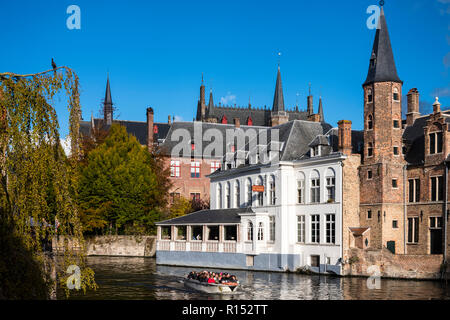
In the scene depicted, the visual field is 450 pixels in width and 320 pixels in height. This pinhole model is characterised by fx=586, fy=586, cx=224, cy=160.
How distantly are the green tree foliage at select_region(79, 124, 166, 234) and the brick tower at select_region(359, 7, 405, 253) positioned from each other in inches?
1090

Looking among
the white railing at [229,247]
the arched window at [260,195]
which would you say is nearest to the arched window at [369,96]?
the arched window at [260,195]

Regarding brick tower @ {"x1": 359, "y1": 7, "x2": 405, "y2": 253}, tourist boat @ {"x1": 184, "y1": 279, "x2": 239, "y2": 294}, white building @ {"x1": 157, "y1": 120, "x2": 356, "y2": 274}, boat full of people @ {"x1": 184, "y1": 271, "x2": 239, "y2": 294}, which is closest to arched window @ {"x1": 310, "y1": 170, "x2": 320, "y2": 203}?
white building @ {"x1": 157, "y1": 120, "x2": 356, "y2": 274}

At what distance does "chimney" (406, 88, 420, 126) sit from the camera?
40688 millimetres

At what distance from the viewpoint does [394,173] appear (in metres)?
37.3

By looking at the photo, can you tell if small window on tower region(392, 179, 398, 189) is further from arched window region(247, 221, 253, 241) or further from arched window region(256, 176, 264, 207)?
arched window region(247, 221, 253, 241)

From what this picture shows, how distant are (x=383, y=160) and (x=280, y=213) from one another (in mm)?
8252

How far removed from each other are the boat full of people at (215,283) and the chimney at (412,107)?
1859 cm

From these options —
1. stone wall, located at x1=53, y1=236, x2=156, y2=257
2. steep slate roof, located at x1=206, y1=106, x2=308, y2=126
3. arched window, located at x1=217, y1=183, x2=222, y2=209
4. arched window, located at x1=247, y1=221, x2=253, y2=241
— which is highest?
Result: steep slate roof, located at x1=206, y1=106, x2=308, y2=126

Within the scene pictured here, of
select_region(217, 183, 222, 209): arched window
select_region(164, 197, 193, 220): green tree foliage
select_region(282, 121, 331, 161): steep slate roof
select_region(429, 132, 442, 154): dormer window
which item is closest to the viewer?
select_region(429, 132, 442, 154): dormer window

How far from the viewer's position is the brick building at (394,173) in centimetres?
3553

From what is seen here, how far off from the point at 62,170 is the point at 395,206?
92.3ft

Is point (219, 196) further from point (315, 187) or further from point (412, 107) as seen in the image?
point (412, 107)

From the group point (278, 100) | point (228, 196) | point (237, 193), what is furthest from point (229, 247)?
point (278, 100)
